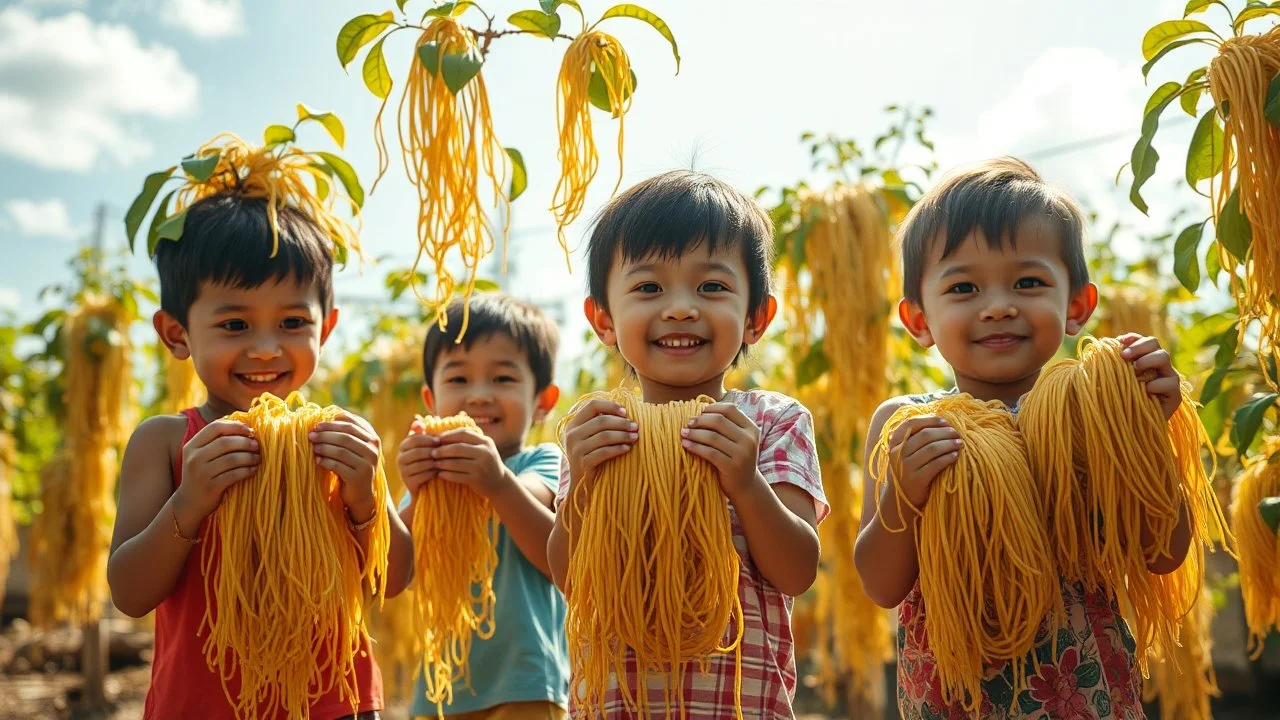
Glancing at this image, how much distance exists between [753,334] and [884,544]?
58cm

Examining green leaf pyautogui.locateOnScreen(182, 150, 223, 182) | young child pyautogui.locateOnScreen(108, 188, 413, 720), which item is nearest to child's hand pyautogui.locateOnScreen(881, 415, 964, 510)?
young child pyautogui.locateOnScreen(108, 188, 413, 720)

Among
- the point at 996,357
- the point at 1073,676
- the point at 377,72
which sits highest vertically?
the point at 377,72

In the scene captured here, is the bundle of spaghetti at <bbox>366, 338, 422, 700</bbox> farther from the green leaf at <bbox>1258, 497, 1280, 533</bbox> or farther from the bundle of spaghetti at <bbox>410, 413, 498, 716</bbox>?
the green leaf at <bbox>1258, 497, 1280, 533</bbox>

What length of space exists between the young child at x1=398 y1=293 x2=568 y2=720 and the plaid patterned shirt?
0.42 meters

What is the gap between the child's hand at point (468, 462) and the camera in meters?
2.57

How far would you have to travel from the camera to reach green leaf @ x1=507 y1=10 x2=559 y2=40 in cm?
245

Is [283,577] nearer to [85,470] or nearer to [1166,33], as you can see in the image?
[1166,33]

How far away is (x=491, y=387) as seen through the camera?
316 centimetres

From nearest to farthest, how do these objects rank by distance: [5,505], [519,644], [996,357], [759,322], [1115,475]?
[1115,475] → [996,357] → [759,322] → [519,644] → [5,505]

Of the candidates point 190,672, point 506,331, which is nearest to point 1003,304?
point 506,331

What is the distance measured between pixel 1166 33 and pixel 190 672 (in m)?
2.68

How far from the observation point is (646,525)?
1.96 meters

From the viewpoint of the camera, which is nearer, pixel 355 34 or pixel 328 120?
pixel 355 34

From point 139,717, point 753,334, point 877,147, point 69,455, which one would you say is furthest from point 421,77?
point 139,717
